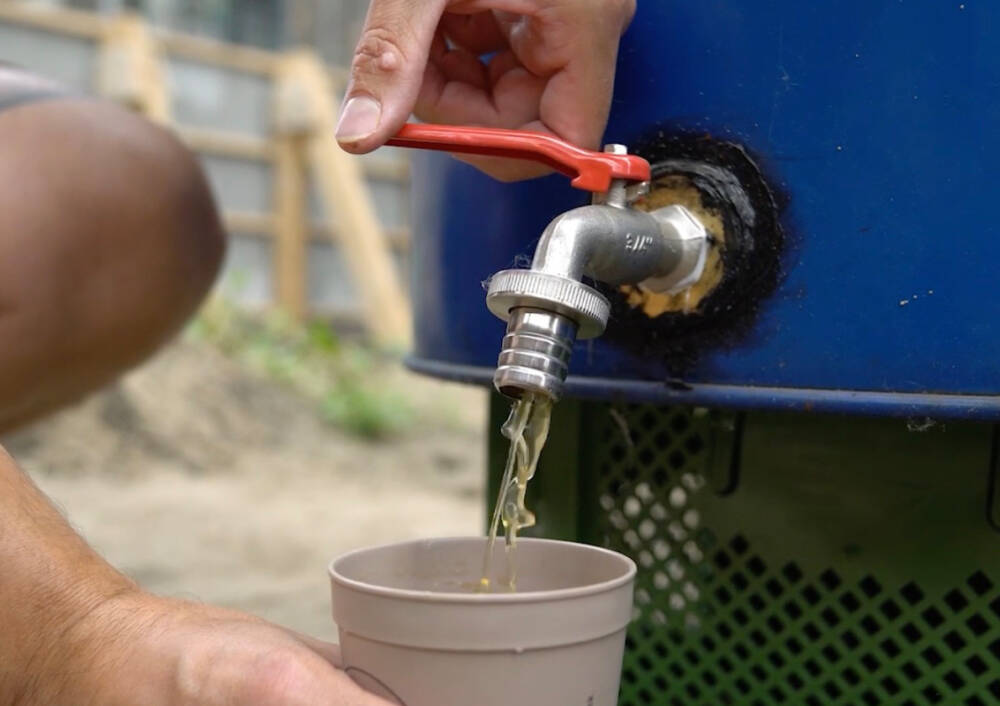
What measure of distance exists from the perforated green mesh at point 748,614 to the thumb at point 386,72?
1.34 ft

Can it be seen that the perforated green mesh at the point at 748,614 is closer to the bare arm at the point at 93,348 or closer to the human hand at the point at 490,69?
the human hand at the point at 490,69

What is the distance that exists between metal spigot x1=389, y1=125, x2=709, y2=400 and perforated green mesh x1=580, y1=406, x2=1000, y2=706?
0.24 metres

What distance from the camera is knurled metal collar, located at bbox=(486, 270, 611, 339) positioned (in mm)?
696

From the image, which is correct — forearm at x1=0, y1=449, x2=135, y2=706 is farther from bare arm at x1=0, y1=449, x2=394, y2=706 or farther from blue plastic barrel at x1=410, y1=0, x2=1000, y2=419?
blue plastic barrel at x1=410, y1=0, x2=1000, y2=419

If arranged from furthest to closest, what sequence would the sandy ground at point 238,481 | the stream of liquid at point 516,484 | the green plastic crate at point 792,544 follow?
the sandy ground at point 238,481 < the green plastic crate at point 792,544 < the stream of liquid at point 516,484

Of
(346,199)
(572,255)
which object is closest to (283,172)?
(346,199)

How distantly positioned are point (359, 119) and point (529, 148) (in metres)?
0.12

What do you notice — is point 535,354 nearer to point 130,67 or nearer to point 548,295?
point 548,295

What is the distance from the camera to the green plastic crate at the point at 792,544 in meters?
0.93

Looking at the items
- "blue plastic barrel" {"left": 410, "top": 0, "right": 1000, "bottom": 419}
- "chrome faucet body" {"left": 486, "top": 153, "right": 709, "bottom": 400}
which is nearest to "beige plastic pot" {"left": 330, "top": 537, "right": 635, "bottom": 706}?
"chrome faucet body" {"left": 486, "top": 153, "right": 709, "bottom": 400}

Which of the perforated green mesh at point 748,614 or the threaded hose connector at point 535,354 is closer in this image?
the threaded hose connector at point 535,354

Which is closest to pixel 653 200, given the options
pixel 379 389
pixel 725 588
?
pixel 725 588

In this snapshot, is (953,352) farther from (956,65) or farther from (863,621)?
(863,621)

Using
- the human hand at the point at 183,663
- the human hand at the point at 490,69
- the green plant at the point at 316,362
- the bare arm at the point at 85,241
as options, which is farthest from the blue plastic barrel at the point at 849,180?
the green plant at the point at 316,362
